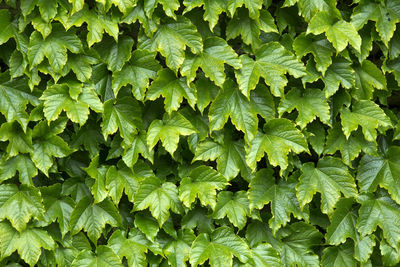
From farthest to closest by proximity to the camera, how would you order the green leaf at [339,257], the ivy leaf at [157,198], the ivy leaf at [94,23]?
the green leaf at [339,257] < the ivy leaf at [157,198] < the ivy leaf at [94,23]

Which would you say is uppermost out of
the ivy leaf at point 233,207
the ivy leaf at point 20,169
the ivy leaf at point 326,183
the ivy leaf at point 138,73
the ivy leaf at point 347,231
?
the ivy leaf at point 138,73

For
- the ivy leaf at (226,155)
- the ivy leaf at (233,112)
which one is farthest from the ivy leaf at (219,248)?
the ivy leaf at (233,112)

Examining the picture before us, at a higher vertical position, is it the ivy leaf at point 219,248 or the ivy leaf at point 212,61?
the ivy leaf at point 212,61

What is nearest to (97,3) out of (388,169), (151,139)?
(151,139)

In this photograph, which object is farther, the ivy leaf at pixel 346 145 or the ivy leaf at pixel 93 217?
the ivy leaf at pixel 346 145

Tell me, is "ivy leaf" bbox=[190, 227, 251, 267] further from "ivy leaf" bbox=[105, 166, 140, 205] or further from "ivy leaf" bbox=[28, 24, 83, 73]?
"ivy leaf" bbox=[28, 24, 83, 73]

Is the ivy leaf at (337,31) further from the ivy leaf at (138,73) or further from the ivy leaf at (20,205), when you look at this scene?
the ivy leaf at (20,205)

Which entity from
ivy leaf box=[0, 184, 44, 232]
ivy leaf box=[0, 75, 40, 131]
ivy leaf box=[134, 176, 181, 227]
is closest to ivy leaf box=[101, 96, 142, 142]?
ivy leaf box=[134, 176, 181, 227]

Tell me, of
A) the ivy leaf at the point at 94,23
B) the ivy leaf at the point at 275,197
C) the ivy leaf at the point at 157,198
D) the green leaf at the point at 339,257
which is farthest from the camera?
the green leaf at the point at 339,257

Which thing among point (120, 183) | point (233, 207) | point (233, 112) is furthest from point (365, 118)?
point (120, 183)

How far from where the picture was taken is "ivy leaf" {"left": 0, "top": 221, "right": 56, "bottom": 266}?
6.66 feet

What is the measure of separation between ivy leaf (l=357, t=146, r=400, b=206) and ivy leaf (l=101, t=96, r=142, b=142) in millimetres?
1270

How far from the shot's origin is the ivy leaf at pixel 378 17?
2168 mm

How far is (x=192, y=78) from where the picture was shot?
2.06m
